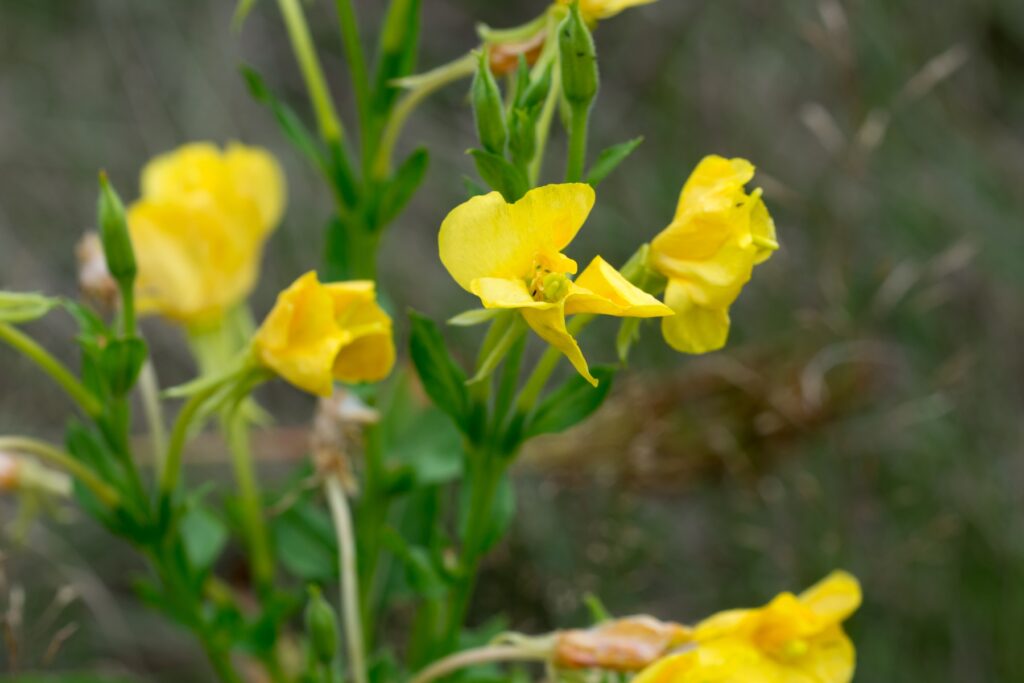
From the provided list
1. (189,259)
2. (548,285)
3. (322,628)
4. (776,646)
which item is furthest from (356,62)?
(776,646)

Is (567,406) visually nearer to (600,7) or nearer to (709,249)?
(709,249)

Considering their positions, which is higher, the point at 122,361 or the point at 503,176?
the point at 503,176

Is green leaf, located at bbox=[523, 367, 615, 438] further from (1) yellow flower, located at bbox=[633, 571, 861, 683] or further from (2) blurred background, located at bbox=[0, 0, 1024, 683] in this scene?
(2) blurred background, located at bbox=[0, 0, 1024, 683]

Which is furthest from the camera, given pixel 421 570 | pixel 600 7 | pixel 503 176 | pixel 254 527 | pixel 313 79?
pixel 254 527

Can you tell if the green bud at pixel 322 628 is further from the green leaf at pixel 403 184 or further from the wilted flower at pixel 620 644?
the green leaf at pixel 403 184

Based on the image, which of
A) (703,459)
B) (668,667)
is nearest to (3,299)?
(668,667)

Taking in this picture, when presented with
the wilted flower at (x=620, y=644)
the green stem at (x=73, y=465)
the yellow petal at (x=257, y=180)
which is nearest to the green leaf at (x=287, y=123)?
the yellow petal at (x=257, y=180)
